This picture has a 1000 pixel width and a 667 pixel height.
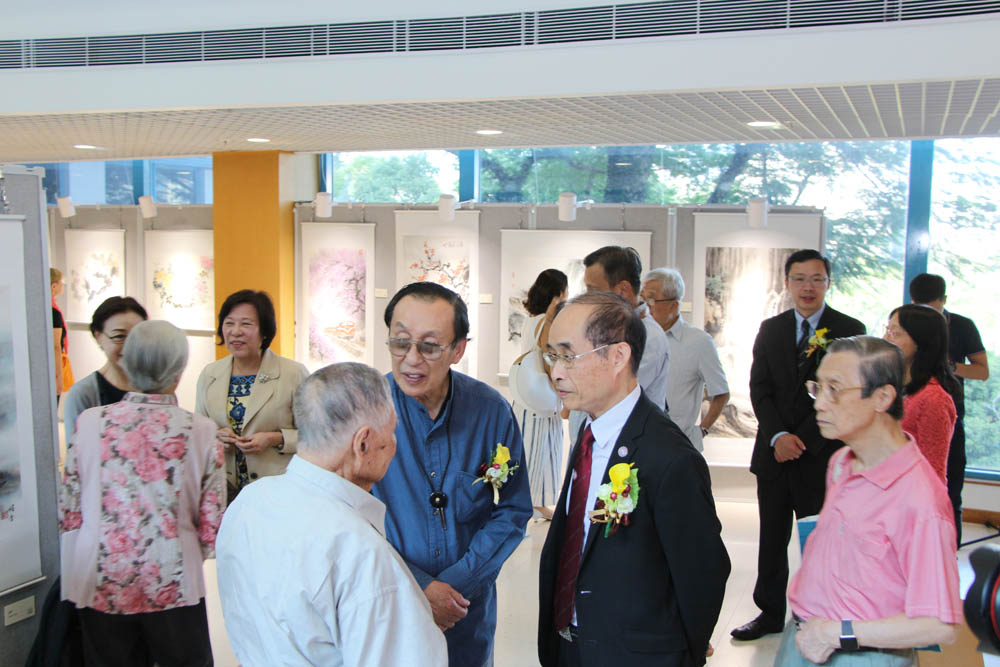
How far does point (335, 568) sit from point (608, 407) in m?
0.96

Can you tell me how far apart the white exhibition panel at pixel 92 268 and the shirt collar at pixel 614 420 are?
30.4ft

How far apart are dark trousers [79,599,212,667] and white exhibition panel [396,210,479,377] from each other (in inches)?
198

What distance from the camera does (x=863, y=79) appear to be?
462 cm

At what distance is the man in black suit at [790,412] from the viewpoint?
15.3 feet

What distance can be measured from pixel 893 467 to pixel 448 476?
52.0 inches

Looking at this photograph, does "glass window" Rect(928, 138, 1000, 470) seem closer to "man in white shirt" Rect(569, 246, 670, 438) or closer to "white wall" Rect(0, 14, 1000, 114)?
"white wall" Rect(0, 14, 1000, 114)

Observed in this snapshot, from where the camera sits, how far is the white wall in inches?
177

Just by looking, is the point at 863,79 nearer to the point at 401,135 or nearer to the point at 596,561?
the point at 596,561

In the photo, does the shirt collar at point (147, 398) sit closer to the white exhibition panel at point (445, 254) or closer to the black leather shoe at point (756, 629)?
the black leather shoe at point (756, 629)

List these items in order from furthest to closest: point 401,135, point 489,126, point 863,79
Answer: point 401,135, point 489,126, point 863,79

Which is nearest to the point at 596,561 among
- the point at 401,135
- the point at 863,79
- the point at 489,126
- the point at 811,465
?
the point at 811,465

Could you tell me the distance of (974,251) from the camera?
7988 mm

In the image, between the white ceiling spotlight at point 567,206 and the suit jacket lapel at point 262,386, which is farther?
the white ceiling spotlight at point 567,206

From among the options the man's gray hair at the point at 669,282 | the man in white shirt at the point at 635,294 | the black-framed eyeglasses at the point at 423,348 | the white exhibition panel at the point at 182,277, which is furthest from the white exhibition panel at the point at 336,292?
the black-framed eyeglasses at the point at 423,348
